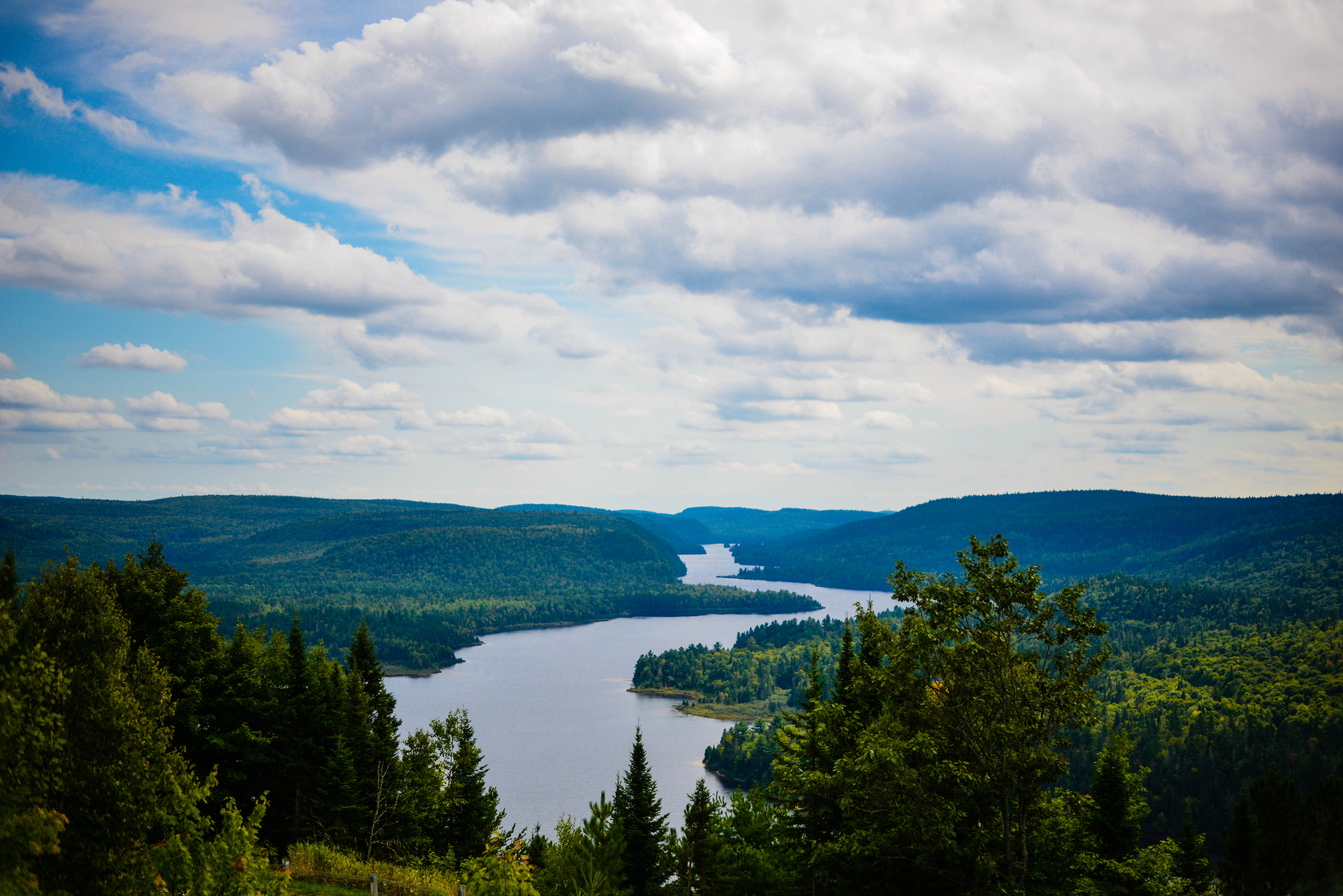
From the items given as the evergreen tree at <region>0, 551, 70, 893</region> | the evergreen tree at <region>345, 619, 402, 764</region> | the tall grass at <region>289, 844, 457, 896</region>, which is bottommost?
the tall grass at <region>289, 844, 457, 896</region>

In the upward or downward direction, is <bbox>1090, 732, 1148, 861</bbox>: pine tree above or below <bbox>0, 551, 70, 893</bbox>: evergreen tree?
below

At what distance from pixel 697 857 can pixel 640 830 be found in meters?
4.05

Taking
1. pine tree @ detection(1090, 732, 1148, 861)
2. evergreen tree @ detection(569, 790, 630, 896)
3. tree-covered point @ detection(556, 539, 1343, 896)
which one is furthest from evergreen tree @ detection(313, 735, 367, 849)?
pine tree @ detection(1090, 732, 1148, 861)

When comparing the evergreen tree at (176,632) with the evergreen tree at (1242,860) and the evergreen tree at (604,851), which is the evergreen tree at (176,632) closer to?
the evergreen tree at (604,851)

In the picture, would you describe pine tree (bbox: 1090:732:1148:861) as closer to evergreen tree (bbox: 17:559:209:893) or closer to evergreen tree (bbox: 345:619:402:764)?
evergreen tree (bbox: 17:559:209:893)

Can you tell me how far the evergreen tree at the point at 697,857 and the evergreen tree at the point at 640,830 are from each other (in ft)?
5.46

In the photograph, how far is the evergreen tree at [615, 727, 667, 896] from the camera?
37.3m

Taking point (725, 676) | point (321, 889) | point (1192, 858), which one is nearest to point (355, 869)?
point (321, 889)

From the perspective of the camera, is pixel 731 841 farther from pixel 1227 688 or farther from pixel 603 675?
pixel 603 675

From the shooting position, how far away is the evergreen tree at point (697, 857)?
3472 centimetres

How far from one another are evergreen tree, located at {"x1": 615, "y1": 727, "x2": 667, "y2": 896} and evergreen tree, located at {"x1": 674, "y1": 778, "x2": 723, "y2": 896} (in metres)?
1.66

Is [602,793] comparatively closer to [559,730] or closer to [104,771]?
[104,771]

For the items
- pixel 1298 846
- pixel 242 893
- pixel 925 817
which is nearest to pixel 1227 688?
pixel 1298 846

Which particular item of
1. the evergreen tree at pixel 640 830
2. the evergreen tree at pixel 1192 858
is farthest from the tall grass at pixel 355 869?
the evergreen tree at pixel 1192 858
